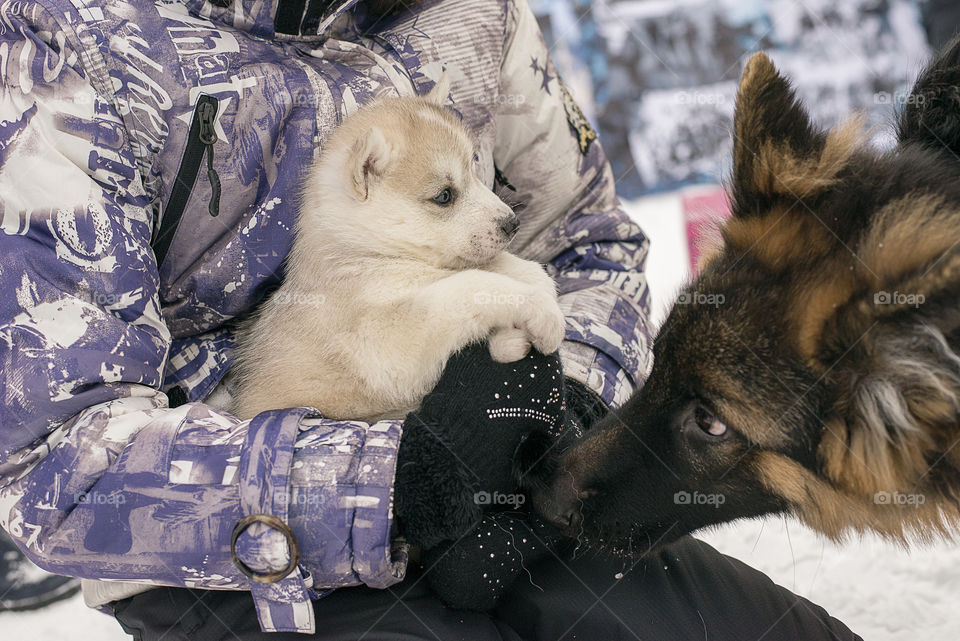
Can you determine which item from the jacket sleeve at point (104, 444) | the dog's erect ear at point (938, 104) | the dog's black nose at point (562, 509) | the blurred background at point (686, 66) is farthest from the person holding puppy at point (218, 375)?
the blurred background at point (686, 66)

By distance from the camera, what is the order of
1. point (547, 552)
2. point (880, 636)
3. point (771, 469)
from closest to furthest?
point (771, 469), point (547, 552), point (880, 636)

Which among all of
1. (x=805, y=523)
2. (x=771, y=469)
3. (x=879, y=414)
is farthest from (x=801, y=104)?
(x=805, y=523)

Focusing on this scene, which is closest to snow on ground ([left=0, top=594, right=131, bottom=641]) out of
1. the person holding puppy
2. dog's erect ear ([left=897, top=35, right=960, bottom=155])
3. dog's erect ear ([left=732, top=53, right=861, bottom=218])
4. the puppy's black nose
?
the person holding puppy

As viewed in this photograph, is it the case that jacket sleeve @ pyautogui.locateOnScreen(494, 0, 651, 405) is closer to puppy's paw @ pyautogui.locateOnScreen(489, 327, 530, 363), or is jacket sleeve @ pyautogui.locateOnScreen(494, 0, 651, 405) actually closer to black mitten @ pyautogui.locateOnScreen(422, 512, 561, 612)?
puppy's paw @ pyautogui.locateOnScreen(489, 327, 530, 363)

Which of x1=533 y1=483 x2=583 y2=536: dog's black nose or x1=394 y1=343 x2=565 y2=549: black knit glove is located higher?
x1=394 y1=343 x2=565 y2=549: black knit glove

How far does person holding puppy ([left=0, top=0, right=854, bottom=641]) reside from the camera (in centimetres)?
158

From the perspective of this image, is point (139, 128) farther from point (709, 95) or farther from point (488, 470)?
point (709, 95)

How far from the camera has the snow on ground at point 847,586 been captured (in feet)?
8.19

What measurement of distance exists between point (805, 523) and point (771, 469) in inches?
7.6

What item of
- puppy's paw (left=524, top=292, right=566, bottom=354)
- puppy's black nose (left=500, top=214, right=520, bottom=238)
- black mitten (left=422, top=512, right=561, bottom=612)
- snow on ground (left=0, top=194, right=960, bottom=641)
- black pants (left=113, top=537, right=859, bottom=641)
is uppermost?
puppy's black nose (left=500, top=214, right=520, bottom=238)

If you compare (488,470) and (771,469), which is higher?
(771,469)

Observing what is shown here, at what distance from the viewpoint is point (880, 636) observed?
2467mm

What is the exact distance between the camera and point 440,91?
2287mm

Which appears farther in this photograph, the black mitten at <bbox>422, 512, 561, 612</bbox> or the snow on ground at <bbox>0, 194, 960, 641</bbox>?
the snow on ground at <bbox>0, 194, 960, 641</bbox>
